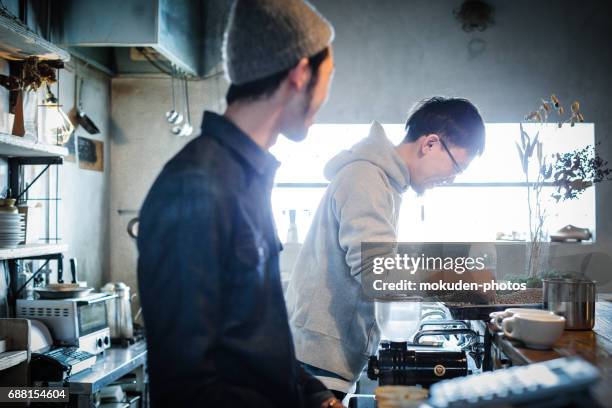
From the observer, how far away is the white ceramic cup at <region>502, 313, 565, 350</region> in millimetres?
1173

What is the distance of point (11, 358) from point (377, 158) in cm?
166

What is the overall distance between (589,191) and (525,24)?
1.33m

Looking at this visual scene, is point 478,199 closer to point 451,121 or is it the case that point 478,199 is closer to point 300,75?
point 451,121

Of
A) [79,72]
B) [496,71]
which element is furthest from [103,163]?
[496,71]

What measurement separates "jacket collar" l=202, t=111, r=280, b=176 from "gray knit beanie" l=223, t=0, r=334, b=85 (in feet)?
0.23

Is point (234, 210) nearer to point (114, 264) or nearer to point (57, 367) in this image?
point (57, 367)

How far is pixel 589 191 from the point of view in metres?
4.16

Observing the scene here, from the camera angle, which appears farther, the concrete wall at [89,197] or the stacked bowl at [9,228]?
the concrete wall at [89,197]

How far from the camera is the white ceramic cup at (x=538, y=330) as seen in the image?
46.2 inches

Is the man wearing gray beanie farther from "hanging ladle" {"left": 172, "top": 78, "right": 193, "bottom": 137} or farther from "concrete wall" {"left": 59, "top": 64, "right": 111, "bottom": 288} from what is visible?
"hanging ladle" {"left": 172, "top": 78, "right": 193, "bottom": 137}

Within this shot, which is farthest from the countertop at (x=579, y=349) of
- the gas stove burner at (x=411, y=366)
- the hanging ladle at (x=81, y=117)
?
the hanging ladle at (x=81, y=117)

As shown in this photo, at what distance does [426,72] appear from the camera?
168 inches

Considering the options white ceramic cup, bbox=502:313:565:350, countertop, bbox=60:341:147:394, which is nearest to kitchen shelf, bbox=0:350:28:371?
countertop, bbox=60:341:147:394

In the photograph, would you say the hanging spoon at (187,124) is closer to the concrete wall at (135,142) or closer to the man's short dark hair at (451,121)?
the concrete wall at (135,142)
